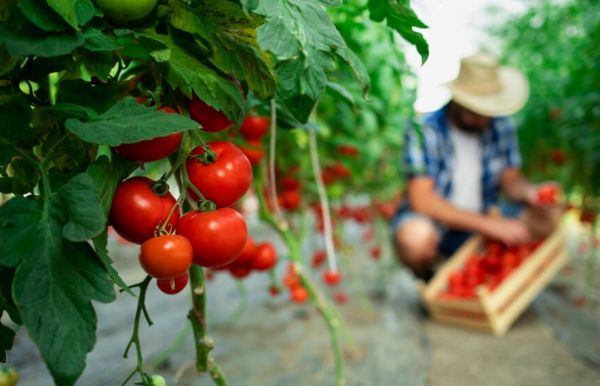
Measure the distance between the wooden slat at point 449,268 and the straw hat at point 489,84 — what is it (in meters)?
0.66

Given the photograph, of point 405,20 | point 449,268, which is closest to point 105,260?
point 405,20

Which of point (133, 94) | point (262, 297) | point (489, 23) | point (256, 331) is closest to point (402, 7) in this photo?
point (133, 94)

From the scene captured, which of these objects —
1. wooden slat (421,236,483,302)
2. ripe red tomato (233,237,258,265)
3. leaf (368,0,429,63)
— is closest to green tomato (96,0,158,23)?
leaf (368,0,429,63)

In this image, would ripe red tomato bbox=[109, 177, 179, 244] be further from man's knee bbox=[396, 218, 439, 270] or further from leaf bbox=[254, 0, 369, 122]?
man's knee bbox=[396, 218, 439, 270]

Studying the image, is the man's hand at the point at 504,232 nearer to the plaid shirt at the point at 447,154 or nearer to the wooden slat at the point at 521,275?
the wooden slat at the point at 521,275

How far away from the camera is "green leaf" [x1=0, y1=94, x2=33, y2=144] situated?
471 mm

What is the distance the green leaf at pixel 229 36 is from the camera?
19.5 inches

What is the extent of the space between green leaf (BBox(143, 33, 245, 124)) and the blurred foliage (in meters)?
1.52

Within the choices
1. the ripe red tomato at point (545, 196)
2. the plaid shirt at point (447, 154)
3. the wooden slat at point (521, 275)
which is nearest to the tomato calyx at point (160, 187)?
the wooden slat at point (521, 275)

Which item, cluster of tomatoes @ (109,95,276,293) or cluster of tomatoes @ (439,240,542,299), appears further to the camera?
cluster of tomatoes @ (439,240,542,299)

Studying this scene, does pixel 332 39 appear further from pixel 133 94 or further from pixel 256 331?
pixel 256 331

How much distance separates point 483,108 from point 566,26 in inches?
35.6

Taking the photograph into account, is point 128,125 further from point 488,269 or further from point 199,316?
point 488,269

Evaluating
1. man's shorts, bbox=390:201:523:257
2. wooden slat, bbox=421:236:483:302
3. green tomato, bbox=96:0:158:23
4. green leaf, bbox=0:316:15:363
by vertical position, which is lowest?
man's shorts, bbox=390:201:523:257
